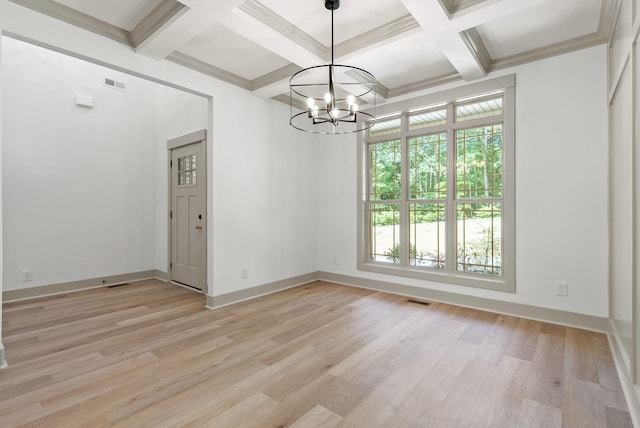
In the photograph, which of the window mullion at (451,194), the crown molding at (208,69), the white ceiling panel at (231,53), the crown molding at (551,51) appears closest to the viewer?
the crown molding at (551,51)

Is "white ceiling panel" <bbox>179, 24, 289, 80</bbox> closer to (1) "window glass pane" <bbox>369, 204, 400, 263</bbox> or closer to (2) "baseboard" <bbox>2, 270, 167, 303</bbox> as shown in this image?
(1) "window glass pane" <bbox>369, 204, 400, 263</bbox>

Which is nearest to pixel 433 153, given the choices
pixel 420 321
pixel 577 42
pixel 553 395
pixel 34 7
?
pixel 577 42

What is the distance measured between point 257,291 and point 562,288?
3.52 meters

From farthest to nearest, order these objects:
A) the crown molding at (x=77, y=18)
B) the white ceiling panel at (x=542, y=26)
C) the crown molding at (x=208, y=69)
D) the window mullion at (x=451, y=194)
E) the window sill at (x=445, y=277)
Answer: the window mullion at (x=451, y=194) < the window sill at (x=445, y=277) < the crown molding at (x=208, y=69) < the white ceiling panel at (x=542, y=26) < the crown molding at (x=77, y=18)

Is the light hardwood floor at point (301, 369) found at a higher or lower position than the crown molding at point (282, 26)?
lower

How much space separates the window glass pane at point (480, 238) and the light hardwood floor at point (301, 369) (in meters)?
0.58

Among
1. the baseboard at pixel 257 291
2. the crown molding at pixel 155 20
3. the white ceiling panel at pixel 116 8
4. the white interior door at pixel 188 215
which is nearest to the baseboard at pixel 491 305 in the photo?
the baseboard at pixel 257 291

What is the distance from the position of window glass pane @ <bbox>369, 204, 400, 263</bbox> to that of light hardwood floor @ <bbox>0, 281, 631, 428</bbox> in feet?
3.50

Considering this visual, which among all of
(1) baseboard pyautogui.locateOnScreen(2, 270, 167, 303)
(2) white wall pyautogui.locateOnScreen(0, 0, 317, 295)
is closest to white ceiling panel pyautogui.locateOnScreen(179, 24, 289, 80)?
(2) white wall pyautogui.locateOnScreen(0, 0, 317, 295)

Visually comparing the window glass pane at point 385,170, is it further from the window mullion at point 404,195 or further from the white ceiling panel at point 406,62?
the white ceiling panel at point 406,62

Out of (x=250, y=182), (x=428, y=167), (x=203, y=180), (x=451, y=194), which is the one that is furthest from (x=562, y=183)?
(x=203, y=180)

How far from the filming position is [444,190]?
414 cm

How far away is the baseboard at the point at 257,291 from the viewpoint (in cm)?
387

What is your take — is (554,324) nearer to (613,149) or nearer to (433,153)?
(613,149)
